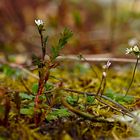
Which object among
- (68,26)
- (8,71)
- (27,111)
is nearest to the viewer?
(27,111)

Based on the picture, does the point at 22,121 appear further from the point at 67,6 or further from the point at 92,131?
the point at 67,6

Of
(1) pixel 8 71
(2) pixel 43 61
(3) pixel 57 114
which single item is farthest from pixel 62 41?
(1) pixel 8 71

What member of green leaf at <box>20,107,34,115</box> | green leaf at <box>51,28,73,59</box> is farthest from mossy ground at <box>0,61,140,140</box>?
green leaf at <box>51,28,73,59</box>

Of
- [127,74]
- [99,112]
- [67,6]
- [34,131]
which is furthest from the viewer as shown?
[67,6]

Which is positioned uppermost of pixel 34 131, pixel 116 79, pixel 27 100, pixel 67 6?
pixel 67 6

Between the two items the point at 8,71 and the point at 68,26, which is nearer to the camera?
the point at 8,71

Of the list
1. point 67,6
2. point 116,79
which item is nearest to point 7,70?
point 116,79

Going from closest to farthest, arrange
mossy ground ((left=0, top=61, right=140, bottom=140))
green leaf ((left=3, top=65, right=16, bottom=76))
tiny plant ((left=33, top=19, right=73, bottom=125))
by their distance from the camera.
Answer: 1. mossy ground ((left=0, top=61, right=140, bottom=140))
2. tiny plant ((left=33, top=19, right=73, bottom=125))
3. green leaf ((left=3, top=65, right=16, bottom=76))

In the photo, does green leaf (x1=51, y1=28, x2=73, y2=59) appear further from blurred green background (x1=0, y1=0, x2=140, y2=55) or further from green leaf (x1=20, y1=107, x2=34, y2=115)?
blurred green background (x1=0, y1=0, x2=140, y2=55)

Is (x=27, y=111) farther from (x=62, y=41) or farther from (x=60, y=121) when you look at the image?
(x=62, y=41)
